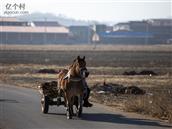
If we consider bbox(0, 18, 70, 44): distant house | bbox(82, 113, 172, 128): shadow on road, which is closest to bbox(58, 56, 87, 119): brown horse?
bbox(82, 113, 172, 128): shadow on road

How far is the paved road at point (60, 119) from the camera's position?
1734 centimetres

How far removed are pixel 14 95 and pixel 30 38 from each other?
153m

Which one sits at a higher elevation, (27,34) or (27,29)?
(27,29)

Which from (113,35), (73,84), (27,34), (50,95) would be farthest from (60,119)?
(113,35)

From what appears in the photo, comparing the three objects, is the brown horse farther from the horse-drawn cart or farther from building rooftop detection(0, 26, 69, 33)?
building rooftop detection(0, 26, 69, 33)

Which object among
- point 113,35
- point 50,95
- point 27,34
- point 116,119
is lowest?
point 113,35

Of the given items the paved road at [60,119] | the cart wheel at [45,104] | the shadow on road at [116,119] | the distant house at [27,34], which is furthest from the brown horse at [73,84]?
the distant house at [27,34]

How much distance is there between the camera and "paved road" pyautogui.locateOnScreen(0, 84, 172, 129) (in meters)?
17.3

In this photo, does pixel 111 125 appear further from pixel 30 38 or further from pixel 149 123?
pixel 30 38

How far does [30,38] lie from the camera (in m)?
181

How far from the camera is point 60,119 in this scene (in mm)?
19078

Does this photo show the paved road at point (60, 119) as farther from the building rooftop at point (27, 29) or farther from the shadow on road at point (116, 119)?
the building rooftop at point (27, 29)

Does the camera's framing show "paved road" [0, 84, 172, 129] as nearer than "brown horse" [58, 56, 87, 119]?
Yes

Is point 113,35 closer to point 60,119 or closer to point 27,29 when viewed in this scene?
point 27,29
